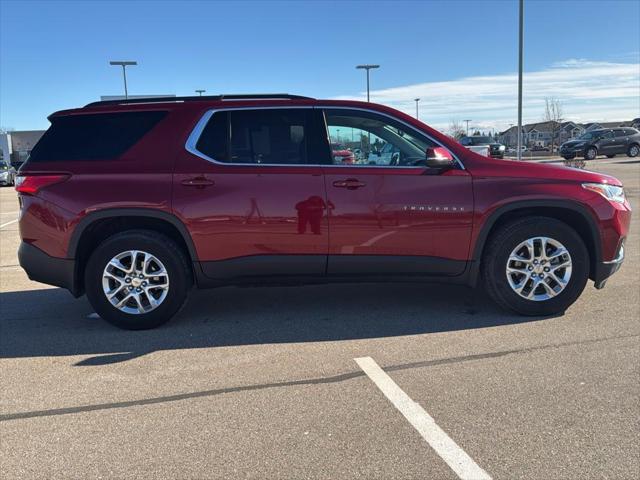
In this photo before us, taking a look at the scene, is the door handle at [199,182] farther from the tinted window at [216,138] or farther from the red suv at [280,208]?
the tinted window at [216,138]

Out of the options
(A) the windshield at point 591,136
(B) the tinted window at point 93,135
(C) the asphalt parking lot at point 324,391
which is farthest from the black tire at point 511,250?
(A) the windshield at point 591,136

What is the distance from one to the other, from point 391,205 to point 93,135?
2612 millimetres

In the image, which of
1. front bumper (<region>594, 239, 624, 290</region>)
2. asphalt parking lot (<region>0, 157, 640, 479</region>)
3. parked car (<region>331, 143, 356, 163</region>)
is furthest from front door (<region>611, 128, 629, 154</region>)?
parked car (<region>331, 143, 356, 163</region>)

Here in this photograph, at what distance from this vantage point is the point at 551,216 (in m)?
4.67

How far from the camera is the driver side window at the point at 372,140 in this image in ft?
14.7

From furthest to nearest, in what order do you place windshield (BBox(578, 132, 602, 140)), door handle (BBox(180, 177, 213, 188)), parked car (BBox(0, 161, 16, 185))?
windshield (BBox(578, 132, 602, 140))
parked car (BBox(0, 161, 16, 185))
door handle (BBox(180, 177, 213, 188))

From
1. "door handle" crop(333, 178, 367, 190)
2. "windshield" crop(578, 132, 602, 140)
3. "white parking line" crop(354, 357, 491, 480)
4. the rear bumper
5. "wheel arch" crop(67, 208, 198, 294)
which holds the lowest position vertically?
"white parking line" crop(354, 357, 491, 480)

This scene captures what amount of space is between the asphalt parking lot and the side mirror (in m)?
1.36

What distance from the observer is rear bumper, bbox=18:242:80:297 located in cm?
444

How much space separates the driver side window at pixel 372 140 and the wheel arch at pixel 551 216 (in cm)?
80

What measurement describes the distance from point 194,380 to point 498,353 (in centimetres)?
219

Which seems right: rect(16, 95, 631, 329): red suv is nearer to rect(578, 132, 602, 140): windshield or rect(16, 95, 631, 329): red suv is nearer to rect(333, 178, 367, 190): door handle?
rect(333, 178, 367, 190): door handle

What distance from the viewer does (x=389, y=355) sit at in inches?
152

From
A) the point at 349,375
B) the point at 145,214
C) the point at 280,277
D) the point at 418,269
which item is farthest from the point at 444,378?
the point at 145,214
